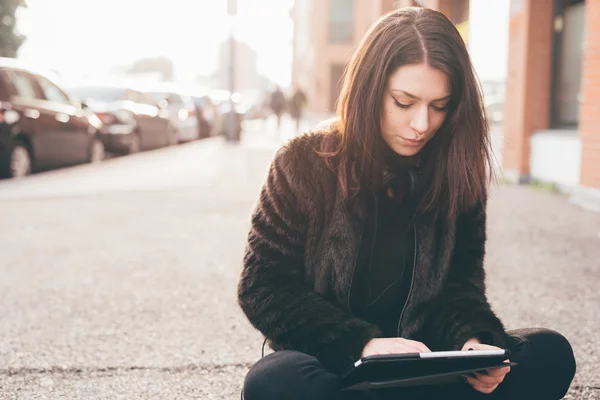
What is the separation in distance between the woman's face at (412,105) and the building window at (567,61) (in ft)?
27.3

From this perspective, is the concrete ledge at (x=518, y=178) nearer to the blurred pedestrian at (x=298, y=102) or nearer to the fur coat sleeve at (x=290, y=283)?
the fur coat sleeve at (x=290, y=283)

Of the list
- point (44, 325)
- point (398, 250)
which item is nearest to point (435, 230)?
point (398, 250)

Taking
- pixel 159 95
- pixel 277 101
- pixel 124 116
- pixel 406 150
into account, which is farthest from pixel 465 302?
pixel 277 101

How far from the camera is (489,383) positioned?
2.12 metres

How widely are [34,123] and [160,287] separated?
20.8 feet

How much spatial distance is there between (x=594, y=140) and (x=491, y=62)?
4750 mm

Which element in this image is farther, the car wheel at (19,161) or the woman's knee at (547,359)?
the car wheel at (19,161)

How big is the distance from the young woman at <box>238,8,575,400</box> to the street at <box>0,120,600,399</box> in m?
0.95

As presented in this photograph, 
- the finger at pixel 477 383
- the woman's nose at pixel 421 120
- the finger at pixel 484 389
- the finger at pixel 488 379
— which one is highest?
the woman's nose at pixel 421 120

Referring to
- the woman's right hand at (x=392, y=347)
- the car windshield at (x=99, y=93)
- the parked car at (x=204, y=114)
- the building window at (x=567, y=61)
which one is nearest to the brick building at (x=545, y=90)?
the building window at (x=567, y=61)

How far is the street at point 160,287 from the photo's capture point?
3299 millimetres

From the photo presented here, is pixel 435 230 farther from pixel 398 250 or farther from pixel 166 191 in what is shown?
pixel 166 191

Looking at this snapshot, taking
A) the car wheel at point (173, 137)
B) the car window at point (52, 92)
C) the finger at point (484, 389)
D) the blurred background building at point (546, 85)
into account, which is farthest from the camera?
the car wheel at point (173, 137)

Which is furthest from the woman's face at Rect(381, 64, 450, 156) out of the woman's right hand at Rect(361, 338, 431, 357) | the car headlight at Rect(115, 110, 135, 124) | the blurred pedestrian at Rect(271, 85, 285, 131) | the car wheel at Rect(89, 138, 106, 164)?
the blurred pedestrian at Rect(271, 85, 285, 131)
